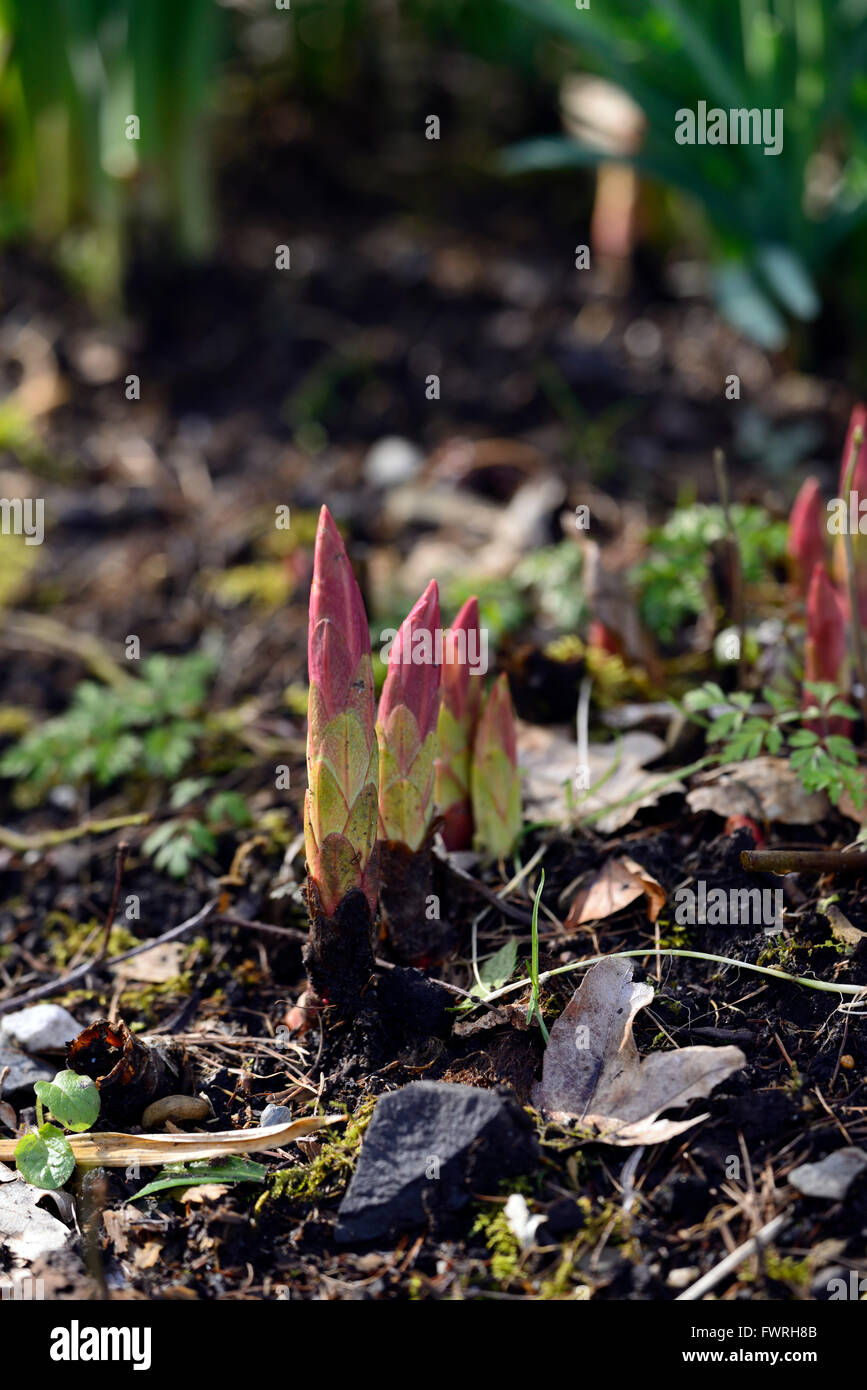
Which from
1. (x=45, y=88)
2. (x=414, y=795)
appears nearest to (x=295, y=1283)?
(x=414, y=795)

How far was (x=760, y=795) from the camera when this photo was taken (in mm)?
1887

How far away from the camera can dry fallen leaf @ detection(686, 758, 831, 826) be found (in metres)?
1.86

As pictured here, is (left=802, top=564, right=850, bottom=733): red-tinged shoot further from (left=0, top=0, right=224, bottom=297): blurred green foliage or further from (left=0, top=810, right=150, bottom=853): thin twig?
(left=0, top=0, right=224, bottom=297): blurred green foliage

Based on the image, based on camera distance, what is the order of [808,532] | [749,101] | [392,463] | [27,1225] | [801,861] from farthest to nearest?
[392,463] → [749,101] → [808,532] → [801,861] → [27,1225]

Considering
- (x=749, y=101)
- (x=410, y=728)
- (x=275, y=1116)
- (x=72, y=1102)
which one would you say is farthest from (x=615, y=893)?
(x=749, y=101)

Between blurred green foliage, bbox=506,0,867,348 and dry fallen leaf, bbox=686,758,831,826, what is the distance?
140 centimetres

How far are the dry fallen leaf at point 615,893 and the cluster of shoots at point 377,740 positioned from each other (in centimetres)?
19

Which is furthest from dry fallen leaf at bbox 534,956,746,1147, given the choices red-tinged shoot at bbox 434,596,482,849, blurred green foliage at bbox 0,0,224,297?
blurred green foliage at bbox 0,0,224,297

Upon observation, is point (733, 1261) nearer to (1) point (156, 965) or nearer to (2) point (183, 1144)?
(2) point (183, 1144)

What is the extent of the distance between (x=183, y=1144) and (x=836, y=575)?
55.6 inches

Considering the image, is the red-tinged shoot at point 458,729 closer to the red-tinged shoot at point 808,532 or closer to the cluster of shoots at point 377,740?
the cluster of shoots at point 377,740

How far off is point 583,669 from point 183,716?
0.78 meters

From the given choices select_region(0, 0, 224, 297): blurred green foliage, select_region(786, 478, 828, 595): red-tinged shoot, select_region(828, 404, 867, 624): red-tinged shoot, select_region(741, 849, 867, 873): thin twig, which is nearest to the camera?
select_region(741, 849, 867, 873): thin twig

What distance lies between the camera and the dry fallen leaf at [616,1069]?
4.76 feet
